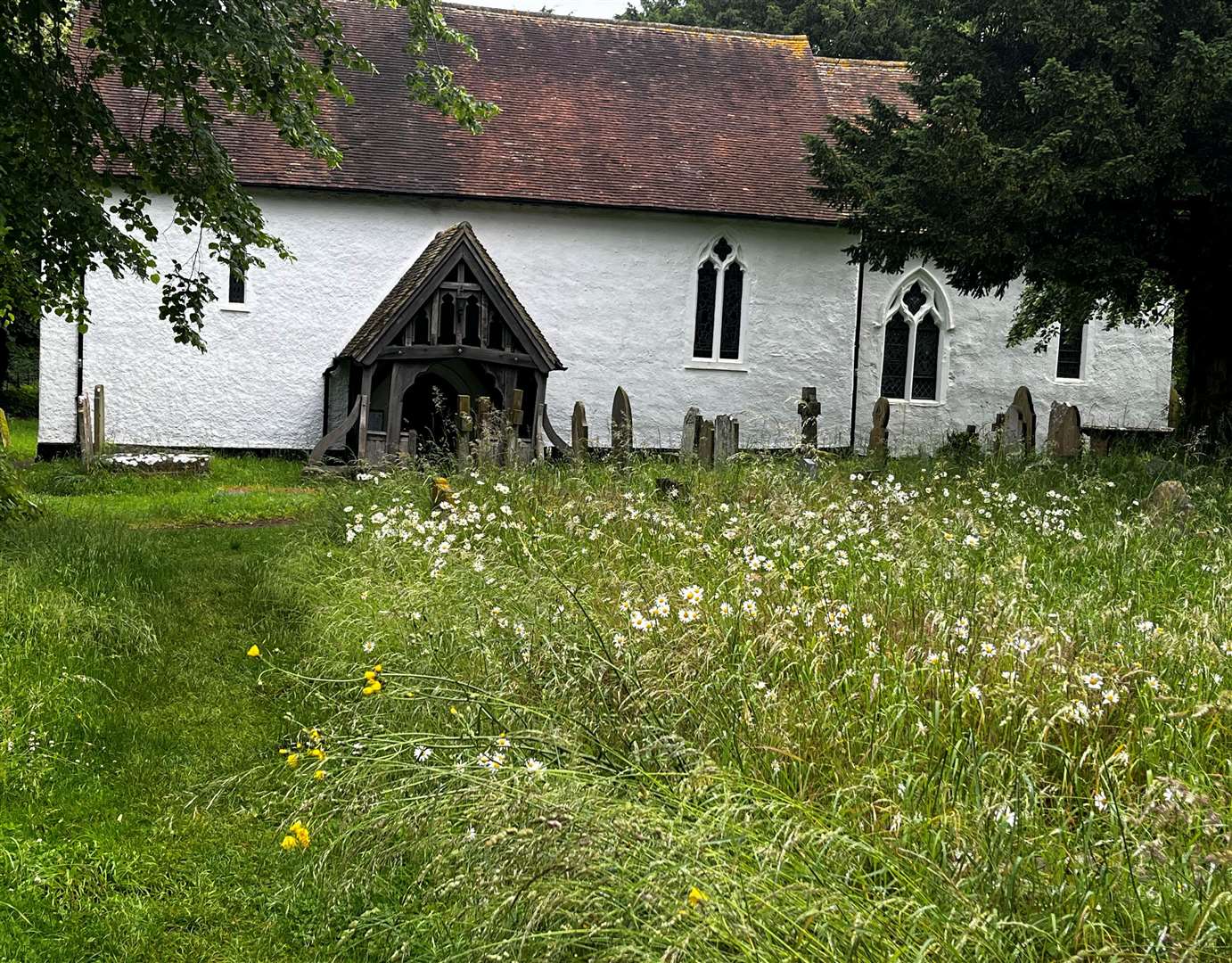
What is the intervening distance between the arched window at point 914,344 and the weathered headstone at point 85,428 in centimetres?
1358

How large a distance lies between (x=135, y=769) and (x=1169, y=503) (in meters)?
7.00

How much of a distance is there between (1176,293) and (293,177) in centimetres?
1361

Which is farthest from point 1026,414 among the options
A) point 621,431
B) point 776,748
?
point 776,748

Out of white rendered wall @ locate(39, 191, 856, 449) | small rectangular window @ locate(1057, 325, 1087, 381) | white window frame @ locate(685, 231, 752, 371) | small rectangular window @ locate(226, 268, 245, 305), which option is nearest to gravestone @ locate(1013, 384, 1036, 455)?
white rendered wall @ locate(39, 191, 856, 449)

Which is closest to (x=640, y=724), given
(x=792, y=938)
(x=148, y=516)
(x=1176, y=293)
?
(x=792, y=938)

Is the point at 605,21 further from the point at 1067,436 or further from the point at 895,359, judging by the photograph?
the point at 1067,436

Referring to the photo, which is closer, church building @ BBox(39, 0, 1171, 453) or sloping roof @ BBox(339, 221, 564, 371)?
sloping roof @ BBox(339, 221, 564, 371)

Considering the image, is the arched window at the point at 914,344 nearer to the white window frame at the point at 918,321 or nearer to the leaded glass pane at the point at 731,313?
the white window frame at the point at 918,321

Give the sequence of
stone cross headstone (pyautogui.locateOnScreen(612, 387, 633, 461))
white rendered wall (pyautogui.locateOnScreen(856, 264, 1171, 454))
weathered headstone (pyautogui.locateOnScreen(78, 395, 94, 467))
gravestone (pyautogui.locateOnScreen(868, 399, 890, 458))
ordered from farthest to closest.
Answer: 1. white rendered wall (pyautogui.locateOnScreen(856, 264, 1171, 454))
2. weathered headstone (pyautogui.locateOnScreen(78, 395, 94, 467))
3. gravestone (pyautogui.locateOnScreen(868, 399, 890, 458))
4. stone cross headstone (pyautogui.locateOnScreen(612, 387, 633, 461))

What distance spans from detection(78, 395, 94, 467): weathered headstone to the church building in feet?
3.91

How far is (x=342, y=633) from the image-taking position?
662 cm

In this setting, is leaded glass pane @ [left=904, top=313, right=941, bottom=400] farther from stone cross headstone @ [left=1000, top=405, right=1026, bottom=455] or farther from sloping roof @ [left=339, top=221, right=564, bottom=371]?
stone cross headstone @ [left=1000, top=405, right=1026, bottom=455]

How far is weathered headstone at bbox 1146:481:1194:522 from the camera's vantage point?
27.4 ft

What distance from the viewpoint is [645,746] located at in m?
4.13
